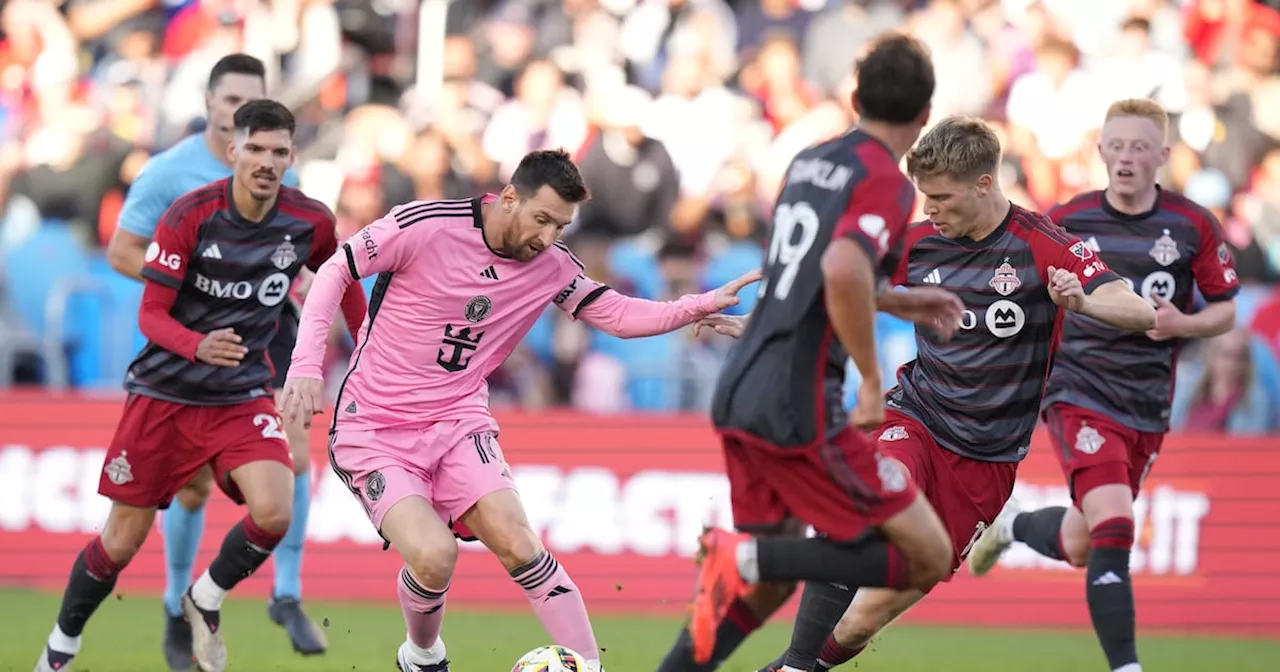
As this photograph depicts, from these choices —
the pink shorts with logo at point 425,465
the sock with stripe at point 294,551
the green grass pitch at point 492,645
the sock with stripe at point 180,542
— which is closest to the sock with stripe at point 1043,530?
the green grass pitch at point 492,645

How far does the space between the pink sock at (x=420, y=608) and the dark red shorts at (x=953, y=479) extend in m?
2.06

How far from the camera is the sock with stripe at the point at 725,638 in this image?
19.8 ft

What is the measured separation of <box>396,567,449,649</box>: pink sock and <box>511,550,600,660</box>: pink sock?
1.28 feet

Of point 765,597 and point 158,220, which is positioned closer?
point 765,597

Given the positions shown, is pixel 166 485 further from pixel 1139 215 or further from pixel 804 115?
pixel 804 115

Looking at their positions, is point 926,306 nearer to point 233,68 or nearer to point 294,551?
point 233,68

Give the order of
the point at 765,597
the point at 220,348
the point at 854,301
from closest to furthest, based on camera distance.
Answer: the point at 854,301 → the point at 765,597 → the point at 220,348

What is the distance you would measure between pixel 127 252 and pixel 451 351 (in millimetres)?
2298

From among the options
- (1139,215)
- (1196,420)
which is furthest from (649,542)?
(1139,215)

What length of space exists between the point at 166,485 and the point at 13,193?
282 inches

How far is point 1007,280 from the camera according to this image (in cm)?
721

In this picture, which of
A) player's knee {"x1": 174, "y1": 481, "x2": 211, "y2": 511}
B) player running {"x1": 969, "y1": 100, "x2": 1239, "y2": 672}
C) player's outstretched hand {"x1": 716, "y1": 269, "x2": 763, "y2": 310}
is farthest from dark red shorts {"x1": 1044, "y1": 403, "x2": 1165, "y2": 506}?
player's knee {"x1": 174, "y1": 481, "x2": 211, "y2": 511}

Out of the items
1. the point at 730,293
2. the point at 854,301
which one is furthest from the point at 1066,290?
the point at 854,301

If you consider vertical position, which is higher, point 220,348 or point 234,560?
point 220,348
